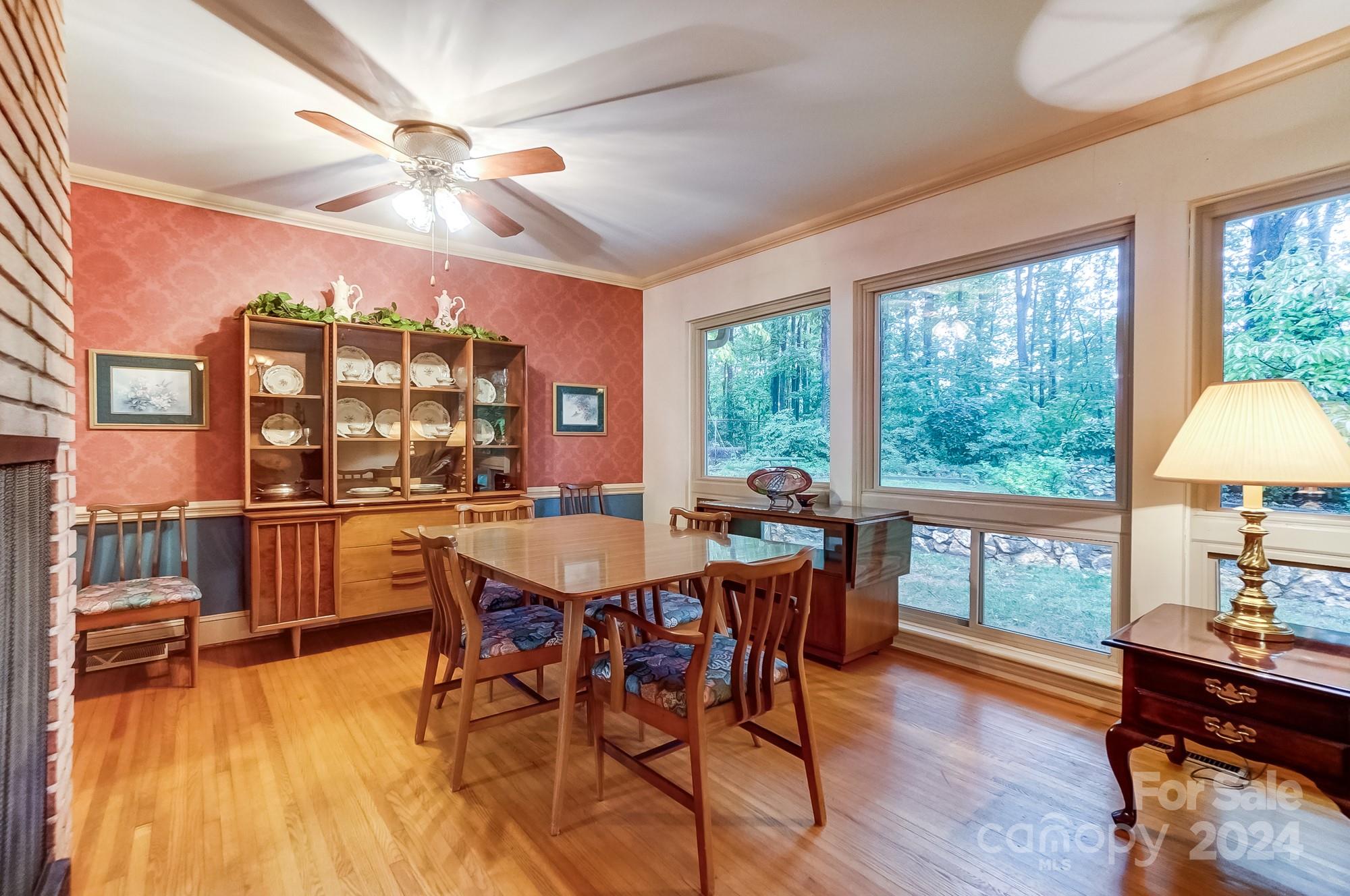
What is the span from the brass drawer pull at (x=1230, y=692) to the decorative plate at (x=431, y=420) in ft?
13.3

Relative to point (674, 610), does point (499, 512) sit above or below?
above

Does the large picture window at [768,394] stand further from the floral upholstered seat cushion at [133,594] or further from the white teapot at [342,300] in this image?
the floral upholstered seat cushion at [133,594]

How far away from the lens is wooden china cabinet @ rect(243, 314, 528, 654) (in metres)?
3.44

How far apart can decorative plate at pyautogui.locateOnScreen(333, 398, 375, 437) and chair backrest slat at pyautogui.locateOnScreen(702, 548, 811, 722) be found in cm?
306

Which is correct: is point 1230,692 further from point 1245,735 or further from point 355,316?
point 355,316

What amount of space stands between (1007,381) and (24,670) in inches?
149

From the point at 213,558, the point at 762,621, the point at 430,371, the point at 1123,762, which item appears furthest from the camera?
the point at 430,371

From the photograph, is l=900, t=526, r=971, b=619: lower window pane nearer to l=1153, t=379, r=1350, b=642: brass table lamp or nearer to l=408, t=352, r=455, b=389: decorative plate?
l=1153, t=379, r=1350, b=642: brass table lamp

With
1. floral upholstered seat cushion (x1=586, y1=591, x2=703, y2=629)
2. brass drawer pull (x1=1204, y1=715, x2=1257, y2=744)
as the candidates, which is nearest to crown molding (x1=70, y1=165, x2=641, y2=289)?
floral upholstered seat cushion (x1=586, y1=591, x2=703, y2=629)

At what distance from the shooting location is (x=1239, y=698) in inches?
63.8

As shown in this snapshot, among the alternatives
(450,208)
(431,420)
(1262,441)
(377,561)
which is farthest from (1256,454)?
(431,420)

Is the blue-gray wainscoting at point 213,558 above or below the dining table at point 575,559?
below

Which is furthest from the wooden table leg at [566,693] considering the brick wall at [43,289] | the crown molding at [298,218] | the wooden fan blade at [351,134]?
the crown molding at [298,218]

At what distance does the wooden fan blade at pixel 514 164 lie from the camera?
2.38 m
